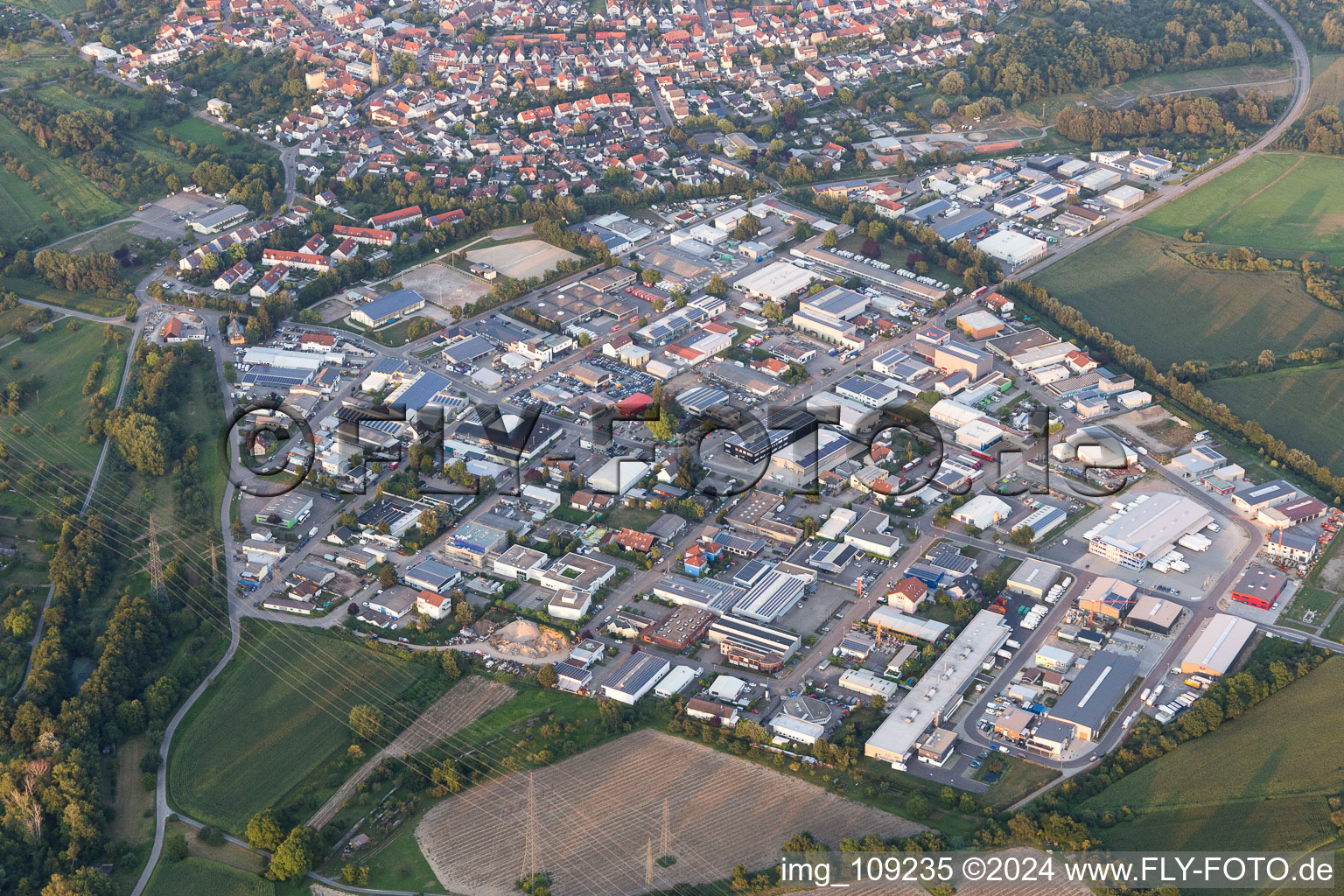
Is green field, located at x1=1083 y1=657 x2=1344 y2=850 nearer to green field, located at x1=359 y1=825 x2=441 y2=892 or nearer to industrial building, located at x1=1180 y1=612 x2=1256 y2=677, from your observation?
industrial building, located at x1=1180 y1=612 x2=1256 y2=677

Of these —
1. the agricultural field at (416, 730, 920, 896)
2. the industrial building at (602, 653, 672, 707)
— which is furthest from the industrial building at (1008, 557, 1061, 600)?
the industrial building at (602, 653, 672, 707)

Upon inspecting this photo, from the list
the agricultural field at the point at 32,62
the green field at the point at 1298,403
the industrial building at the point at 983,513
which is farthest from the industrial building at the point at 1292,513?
the agricultural field at the point at 32,62

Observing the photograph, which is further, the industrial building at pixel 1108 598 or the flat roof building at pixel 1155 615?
the industrial building at pixel 1108 598

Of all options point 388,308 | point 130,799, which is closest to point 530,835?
point 130,799

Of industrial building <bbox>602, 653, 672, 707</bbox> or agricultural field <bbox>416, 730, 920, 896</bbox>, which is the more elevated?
industrial building <bbox>602, 653, 672, 707</bbox>

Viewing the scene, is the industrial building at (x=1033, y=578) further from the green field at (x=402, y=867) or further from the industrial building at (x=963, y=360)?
the green field at (x=402, y=867)

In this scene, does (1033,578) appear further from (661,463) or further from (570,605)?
(570,605)
